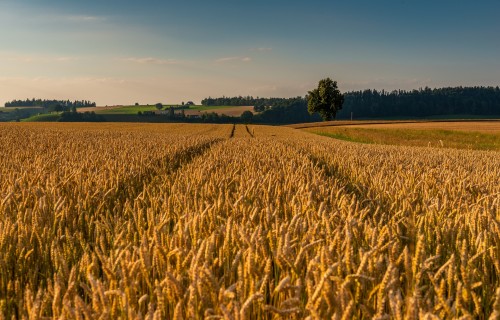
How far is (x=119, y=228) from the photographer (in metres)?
2.89

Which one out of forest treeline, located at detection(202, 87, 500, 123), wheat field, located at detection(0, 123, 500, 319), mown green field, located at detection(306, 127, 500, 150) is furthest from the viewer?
forest treeline, located at detection(202, 87, 500, 123)

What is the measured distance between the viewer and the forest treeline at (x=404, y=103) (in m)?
166

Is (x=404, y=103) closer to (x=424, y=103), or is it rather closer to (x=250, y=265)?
(x=424, y=103)

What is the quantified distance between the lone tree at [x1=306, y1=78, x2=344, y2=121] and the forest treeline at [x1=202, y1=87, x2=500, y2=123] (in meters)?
66.4

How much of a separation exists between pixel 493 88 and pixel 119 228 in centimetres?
21751

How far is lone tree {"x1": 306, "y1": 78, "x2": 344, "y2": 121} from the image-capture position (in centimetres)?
8631

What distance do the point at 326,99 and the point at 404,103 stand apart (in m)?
105

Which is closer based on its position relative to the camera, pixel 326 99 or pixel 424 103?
pixel 326 99

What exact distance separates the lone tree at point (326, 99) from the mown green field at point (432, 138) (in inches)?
1757

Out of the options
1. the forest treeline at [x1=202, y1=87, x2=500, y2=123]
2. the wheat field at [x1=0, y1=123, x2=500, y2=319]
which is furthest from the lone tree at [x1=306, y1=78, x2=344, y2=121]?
the wheat field at [x1=0, y1=123, x2=500, y2=319]

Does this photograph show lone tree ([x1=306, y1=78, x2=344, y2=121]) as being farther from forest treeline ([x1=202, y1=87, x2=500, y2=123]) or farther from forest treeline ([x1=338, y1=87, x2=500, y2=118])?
forest treeline ([x1=338, y1=87, x2=500, y2=118])

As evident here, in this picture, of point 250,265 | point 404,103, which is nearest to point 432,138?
point 250,265

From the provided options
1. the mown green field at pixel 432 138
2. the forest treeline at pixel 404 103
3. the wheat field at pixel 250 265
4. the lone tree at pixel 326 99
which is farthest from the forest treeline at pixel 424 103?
the wheat field at pixel 250 265

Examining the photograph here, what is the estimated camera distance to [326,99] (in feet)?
284
